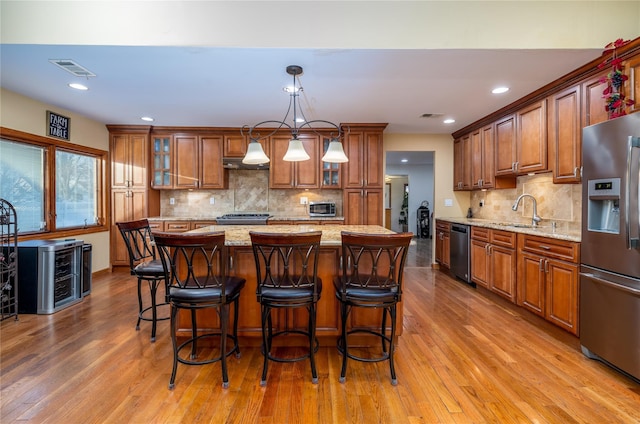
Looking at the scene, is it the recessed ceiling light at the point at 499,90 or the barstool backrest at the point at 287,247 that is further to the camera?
the recessed ceiling light at the point at 499,90

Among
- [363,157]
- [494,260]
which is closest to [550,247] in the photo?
[494,260]

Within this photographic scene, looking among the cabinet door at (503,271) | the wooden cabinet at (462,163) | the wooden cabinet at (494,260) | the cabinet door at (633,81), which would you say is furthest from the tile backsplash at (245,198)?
the cabinet door at (633,81)

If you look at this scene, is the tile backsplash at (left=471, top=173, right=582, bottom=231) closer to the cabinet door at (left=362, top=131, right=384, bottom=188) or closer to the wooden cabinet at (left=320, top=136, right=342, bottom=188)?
the cabinet door at (left=362, top=131, right=384, bottom=188)

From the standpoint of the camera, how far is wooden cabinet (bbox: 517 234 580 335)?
257 cm

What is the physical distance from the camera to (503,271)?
3.52 meters

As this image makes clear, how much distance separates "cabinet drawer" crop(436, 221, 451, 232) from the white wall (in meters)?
5.40

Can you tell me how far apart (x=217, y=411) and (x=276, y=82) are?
2804 millimetres

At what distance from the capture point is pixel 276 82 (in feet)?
10.4

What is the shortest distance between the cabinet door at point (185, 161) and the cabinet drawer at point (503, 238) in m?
4.44

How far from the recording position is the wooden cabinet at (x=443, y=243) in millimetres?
4910

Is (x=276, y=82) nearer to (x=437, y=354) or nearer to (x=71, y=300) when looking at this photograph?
(x=437, y=354)

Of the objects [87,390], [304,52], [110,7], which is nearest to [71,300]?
[87,390]

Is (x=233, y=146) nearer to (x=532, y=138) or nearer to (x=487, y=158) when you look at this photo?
(x=487, y=158)

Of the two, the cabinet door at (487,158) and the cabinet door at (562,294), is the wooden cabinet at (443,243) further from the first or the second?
the cabinet door at (562,294)
